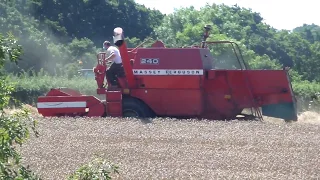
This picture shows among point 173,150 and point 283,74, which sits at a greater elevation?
point 283,74

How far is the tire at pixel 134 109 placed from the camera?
58.6ft

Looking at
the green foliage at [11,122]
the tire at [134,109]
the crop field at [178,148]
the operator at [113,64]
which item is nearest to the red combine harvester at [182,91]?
the tire at [134,109]

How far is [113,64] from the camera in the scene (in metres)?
18.2

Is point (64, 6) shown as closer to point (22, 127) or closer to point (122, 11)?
point (122, 11)

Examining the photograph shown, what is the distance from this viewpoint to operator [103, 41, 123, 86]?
18094mm

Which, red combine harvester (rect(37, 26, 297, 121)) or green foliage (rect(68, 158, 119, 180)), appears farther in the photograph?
red combine harvester (rect(37, 26, 297, 121))

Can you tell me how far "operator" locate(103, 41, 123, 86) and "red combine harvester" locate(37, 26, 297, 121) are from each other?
0.18 meters

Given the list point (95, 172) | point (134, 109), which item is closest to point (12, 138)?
point (95, 172)

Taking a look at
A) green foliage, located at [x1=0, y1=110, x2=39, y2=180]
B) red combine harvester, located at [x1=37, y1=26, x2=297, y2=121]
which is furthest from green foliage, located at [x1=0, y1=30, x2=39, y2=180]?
red combine harvester, located at [x1=37, y1=26, x2=297, y2=121]

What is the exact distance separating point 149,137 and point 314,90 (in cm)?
1970

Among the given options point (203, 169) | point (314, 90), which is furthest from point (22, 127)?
point (314, 90)

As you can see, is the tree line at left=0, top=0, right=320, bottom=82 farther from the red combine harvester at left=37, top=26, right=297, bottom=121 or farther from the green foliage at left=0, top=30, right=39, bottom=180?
the green foliage at left=0, top=30, right=39, bottom=180

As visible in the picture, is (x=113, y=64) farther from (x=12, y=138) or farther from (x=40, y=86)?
(x=12, y=138)

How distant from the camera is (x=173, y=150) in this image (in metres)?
12.5
